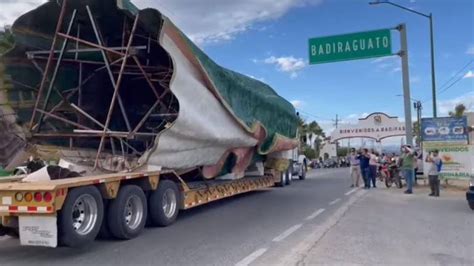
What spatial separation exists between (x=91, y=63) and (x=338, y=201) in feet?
25.9

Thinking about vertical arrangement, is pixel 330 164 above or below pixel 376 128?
below

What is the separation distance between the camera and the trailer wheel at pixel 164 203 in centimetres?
943

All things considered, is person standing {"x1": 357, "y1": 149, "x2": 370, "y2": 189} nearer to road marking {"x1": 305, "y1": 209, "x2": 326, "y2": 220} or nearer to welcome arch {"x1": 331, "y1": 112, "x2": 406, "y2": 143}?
road marking {"x1": 305, "y1": 209, "x2": 326, "y2": 220}

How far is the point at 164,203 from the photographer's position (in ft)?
32.3

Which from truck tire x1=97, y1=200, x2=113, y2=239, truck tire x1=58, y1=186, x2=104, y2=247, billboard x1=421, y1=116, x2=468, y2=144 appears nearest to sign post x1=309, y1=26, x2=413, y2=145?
billboard x1=421, y1=116, x2=468, y2=144

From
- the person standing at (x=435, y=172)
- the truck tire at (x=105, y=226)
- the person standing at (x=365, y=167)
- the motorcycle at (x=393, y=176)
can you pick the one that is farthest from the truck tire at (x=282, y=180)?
the truck tire at (x=105, y=226)

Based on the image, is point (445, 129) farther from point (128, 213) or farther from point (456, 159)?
point (128, 213)

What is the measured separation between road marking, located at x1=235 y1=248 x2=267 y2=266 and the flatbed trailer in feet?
7.54

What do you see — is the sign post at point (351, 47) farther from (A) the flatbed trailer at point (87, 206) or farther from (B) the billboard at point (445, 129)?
(A) the flatbed trailer at point (87, 206)

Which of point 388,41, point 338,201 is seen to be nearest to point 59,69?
point 338,201

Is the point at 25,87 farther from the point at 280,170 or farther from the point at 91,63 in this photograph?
the point at 280,170

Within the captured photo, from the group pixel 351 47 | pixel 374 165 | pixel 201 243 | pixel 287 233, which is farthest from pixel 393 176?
pixel 201 243

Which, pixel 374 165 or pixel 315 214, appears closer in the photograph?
pixel 315 214

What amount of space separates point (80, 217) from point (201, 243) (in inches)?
76.8
